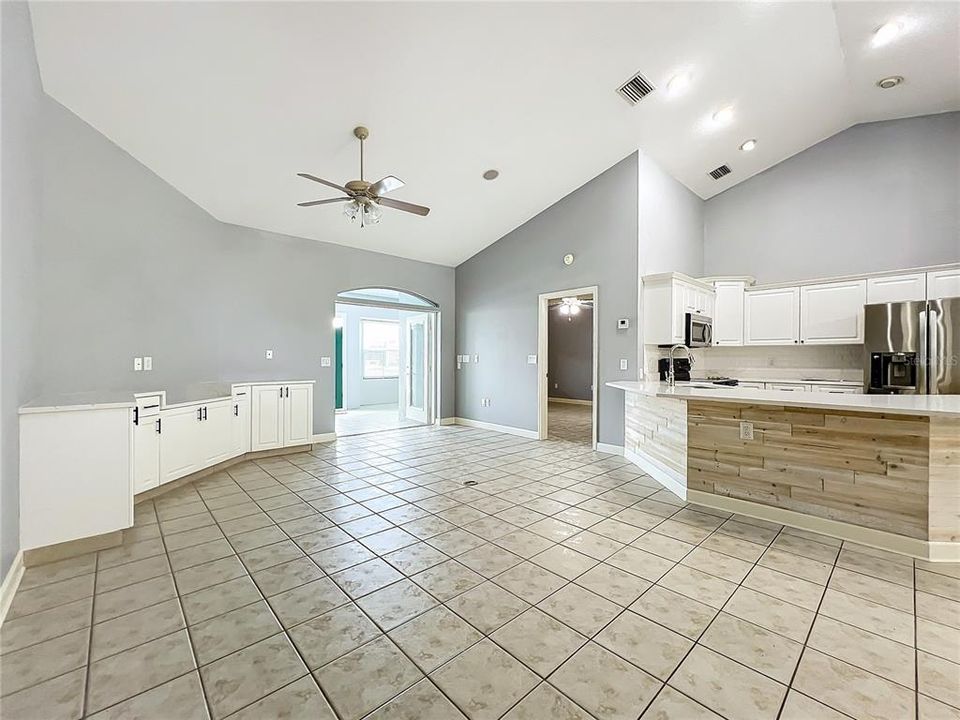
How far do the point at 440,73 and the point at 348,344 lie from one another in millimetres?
7388

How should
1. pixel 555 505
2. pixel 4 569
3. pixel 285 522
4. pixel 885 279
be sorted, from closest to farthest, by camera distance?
pixel 4 569 → pixel 285 522 → pixel 555 505 → pixel 885 279

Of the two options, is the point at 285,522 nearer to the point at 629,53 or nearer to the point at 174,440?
the point at 174,440

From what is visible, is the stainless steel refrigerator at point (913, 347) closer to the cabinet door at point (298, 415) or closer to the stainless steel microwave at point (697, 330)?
the stainless steel microwave at point (697, 330)

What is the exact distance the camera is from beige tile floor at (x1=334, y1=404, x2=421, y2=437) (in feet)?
23.1

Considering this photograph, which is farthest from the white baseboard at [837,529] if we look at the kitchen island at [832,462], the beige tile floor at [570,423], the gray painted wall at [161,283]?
the gray painted wall at [161,283]

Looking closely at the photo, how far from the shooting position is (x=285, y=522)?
10.1 feet

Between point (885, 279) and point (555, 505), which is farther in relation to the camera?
point (885, 279)

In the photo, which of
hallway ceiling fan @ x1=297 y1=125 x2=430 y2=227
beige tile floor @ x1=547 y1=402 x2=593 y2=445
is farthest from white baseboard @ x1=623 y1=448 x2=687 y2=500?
hallway ceiling fan @ x1=297 y1=125 x2=430 y2=227

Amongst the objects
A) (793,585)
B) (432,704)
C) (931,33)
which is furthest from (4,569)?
(931,33)

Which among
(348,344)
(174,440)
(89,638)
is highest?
(348,344)

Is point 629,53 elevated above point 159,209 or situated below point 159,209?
above

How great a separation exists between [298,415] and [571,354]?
302 inches

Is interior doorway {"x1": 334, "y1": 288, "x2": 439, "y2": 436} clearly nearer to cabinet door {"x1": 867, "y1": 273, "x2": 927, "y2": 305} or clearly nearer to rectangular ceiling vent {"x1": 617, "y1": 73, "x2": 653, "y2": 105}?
rectangular ceiling vent {"x1": 617, "y1": 73, "x2": 653, "y2": 105}

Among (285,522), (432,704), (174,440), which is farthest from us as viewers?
(174,440)
